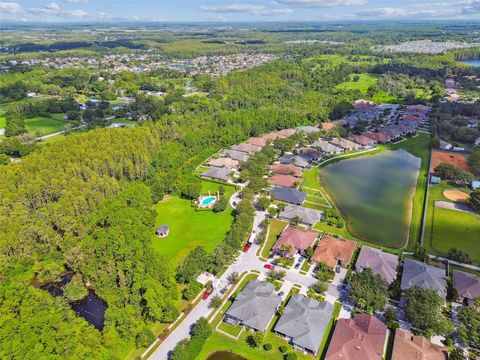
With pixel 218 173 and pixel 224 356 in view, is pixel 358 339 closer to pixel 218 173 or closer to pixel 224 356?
pixel 224 356

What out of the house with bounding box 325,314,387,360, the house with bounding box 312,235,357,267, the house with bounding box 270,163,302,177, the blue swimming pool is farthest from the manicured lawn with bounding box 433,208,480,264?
the blue swimming pool

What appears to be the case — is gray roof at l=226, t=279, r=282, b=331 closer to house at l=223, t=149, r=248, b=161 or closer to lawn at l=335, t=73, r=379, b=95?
house at l=223, t=149, r=248, b=161

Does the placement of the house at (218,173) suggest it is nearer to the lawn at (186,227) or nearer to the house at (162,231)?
the lawn at (186,227)

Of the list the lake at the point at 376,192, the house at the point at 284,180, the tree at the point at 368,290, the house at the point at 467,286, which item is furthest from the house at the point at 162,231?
the house at the point at 467,286

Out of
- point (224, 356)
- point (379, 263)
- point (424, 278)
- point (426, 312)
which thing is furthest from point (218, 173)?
point (426, 312)

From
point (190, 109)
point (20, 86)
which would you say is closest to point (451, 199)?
point (190, 109)

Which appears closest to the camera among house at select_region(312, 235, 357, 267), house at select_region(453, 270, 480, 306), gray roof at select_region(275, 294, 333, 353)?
gray roof at select_region(275, 294, 333, 353)
